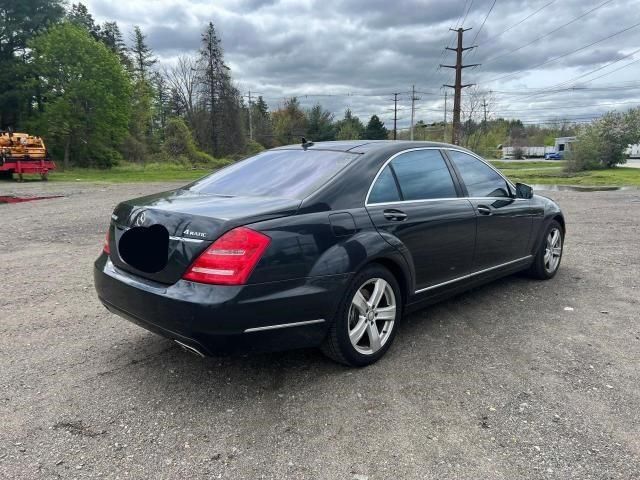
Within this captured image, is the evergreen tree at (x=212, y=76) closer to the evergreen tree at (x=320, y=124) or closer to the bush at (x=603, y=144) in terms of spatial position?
the evergreen tree at (x=320, y=124)

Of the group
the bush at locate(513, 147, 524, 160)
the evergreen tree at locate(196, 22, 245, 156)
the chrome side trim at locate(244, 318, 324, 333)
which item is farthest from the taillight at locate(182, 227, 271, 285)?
the bush at locate(513, 147, 524, 160)

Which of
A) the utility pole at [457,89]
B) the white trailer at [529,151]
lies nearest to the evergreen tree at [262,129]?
the utility pole at [457,89]

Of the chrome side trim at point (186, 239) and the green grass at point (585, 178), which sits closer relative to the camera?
the chrome side trim at point (186, 239)

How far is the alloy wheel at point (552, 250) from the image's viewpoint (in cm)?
555

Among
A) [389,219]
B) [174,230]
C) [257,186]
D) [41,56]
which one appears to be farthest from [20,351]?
[41,56]

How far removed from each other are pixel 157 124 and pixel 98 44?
2705 cm

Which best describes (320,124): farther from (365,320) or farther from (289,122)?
(365,320)

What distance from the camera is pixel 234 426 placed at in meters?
2.73

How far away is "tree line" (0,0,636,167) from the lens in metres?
35.0

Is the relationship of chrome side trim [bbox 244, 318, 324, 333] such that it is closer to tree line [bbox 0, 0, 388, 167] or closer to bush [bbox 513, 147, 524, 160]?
tree line [bbox 0, 0, 388, 167]

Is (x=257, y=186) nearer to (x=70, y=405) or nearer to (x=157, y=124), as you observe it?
(x=70, y=405)

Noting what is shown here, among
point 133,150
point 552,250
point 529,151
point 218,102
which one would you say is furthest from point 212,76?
point 529,151

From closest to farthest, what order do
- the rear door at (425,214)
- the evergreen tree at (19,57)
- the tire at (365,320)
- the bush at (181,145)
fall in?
the tire at (365,320)
the rear door at (425,214)
the evergreen tree at (19,57)
the bush at (181,145)

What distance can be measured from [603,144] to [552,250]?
124 ft
